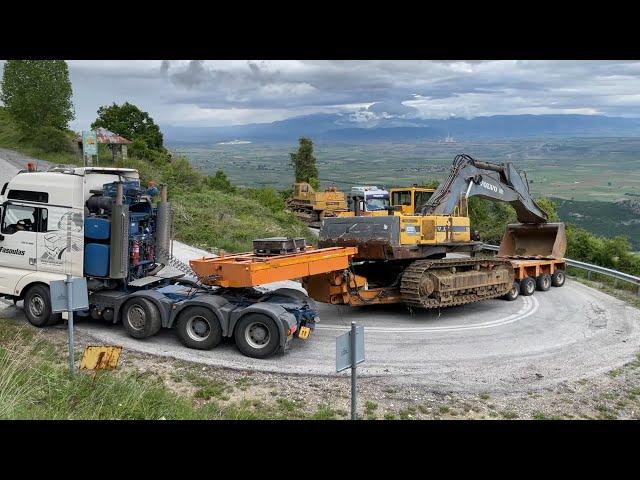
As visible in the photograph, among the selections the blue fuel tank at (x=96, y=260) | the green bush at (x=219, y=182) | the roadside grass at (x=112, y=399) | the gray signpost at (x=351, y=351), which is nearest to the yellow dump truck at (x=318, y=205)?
the green bush at (x=219, y=182)

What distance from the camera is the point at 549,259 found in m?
18.3

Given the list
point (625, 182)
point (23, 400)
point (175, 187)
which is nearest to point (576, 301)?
point (23, 400)

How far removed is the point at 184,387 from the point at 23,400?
2.83 meters

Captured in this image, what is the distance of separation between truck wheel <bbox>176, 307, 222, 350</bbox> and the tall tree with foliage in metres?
42.7

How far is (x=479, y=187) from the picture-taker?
1616 cm

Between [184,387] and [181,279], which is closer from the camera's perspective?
[184,387]

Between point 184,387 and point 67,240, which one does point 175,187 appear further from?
point 184,387

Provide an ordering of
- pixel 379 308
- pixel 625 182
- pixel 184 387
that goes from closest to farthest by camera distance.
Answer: pixel 184 387, pixel 379 308, pixel 625 182

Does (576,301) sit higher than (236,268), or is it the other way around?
(236,268)

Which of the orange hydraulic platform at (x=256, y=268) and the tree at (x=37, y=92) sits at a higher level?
the tree at (x=37, y=92)

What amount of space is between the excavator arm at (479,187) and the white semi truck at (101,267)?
216 inches

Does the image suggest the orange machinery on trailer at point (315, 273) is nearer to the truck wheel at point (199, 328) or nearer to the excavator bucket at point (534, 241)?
the truck wheel at point (199, 328)

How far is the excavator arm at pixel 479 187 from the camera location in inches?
598
